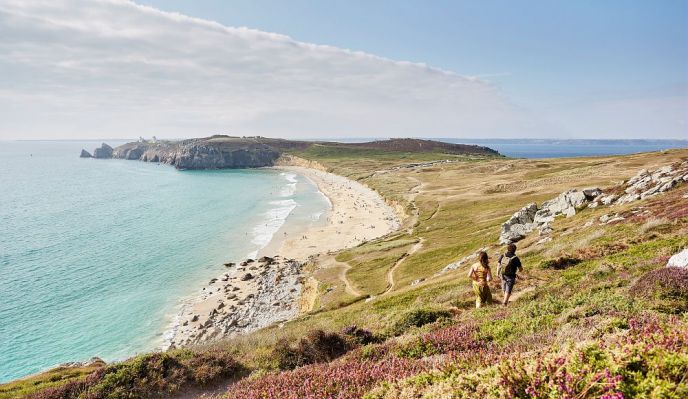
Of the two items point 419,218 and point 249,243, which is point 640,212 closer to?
point 419,218

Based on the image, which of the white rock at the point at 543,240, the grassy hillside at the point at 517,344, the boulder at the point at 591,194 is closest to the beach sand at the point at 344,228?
the grassy hillside at the point at 517,344

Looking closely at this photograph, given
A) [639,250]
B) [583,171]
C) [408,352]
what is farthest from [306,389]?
[583,171]

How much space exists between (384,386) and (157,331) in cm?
4767

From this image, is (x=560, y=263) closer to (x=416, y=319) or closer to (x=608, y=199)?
(x=416, y=319)

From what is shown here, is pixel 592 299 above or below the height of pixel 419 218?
above

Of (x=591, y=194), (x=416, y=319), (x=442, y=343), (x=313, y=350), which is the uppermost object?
(x=591, y=194)

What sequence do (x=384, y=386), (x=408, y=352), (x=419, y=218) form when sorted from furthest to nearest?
(x=419, y=218), (x=408, y=352), (x=384, y=386)

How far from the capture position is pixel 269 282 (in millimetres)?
61719

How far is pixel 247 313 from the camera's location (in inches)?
2021

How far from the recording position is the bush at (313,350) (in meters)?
15.6

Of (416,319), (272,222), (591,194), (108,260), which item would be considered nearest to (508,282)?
(416,319)

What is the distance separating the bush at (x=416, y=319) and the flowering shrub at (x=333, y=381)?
20.2ft

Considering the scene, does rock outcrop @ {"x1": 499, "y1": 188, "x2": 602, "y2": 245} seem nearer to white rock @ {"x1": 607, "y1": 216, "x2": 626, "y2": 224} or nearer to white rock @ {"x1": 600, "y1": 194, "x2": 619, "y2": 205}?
white rock @ {"x1": 600, "y1": 194, "x2": 619, "y2": 205}

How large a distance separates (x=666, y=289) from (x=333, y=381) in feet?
40.5
